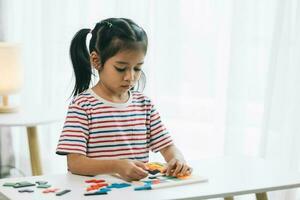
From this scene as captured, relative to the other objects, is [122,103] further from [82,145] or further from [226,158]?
[226,158]

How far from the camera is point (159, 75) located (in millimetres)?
3242

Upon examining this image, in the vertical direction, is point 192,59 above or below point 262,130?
above

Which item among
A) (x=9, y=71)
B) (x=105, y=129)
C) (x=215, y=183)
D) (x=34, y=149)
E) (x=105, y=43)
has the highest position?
(x=105, y=43)

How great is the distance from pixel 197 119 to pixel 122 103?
1.19 metres

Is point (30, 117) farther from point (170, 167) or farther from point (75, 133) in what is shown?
point (170, 167)

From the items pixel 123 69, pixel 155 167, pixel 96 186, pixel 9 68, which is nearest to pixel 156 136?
pixel 155 167

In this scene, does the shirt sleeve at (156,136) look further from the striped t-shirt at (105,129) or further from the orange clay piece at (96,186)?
the orange clay piece at (96,186)

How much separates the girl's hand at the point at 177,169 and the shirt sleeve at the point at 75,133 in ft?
0.83

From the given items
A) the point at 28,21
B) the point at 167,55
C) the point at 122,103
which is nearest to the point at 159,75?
the point at 167,55

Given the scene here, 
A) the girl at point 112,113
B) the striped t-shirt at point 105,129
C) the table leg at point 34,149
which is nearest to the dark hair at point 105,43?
the girl at point 112,113

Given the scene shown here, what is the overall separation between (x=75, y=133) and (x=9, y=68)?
3.91 feet

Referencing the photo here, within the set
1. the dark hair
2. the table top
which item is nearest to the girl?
the dark hair

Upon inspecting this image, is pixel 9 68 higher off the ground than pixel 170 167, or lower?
higher

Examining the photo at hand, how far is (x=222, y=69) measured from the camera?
3.03 meters
